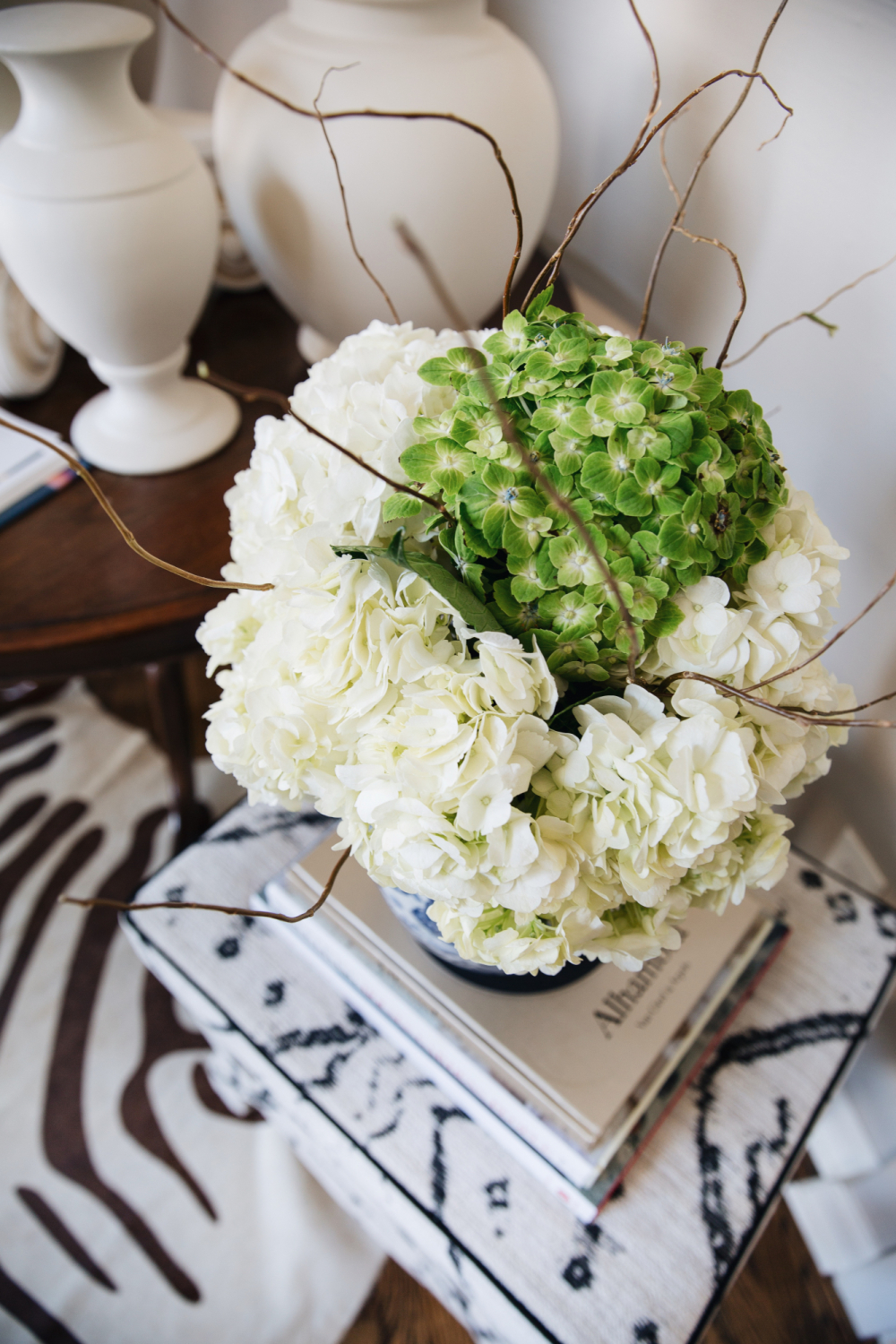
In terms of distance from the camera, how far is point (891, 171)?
467mm

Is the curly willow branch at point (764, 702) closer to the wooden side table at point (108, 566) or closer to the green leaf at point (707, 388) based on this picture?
the green leaf at point (707, 388)

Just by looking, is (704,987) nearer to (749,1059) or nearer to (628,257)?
(749,1059)

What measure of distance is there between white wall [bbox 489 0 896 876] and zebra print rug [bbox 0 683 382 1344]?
25.6 inches

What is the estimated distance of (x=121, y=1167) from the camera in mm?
839

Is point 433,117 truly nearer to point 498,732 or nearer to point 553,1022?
point 498,732

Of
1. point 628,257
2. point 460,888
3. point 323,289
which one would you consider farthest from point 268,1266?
point 628,257

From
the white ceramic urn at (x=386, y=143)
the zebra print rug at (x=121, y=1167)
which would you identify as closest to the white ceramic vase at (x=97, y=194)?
the white ceramic urn at (x=386, y=143)

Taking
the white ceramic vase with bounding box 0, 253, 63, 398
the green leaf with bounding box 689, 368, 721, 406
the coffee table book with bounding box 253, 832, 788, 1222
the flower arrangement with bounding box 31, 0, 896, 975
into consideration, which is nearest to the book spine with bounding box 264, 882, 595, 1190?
the coffee table book with bounding box 253, 832, 788, 1222

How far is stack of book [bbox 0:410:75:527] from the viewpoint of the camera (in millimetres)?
696

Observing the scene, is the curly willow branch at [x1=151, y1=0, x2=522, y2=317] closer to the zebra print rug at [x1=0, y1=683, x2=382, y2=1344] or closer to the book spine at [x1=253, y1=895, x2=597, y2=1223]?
the book spine at [x1=253, y1=895, x2=597, y2=1223]

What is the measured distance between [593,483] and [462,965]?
12.3 inches

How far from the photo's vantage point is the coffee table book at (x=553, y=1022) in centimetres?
47

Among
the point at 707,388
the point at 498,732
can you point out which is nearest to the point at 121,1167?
the point at 498,732

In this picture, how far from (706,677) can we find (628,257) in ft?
1.87
